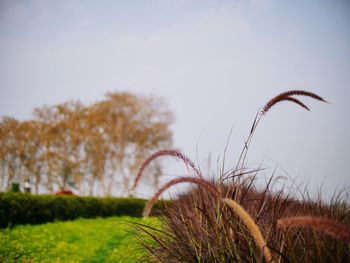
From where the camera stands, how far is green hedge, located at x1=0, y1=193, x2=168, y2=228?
10.6m

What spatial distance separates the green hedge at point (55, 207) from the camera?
10.6 meters

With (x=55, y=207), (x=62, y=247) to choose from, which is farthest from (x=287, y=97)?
(x=55, y=207)

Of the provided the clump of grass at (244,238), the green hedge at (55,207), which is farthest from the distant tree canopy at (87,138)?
the clump of grass at (244,238)

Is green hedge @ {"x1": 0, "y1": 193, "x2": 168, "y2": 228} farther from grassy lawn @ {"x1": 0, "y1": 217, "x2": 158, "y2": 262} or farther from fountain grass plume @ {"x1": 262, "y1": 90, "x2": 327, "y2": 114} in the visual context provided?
fountain grass plume @ {"x1": 262, "y1": 90, "x2": 327, "y2": 114}

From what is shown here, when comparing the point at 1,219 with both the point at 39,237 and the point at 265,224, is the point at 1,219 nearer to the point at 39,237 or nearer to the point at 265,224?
the point at 39,237

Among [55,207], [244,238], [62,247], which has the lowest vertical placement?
[62,247]

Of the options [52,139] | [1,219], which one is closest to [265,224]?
[1,219]

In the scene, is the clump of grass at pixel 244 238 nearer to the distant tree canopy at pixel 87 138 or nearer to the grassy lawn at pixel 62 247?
the grassy lawn at pixel 62 247

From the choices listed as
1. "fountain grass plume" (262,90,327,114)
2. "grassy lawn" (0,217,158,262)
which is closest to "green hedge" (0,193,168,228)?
"grassy lawn" (0,217,158,262)

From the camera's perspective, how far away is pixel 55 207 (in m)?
13.4

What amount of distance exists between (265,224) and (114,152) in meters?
26.3

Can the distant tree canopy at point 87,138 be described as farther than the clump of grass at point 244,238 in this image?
Yes

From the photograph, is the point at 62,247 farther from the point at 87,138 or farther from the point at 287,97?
the point at 87,138

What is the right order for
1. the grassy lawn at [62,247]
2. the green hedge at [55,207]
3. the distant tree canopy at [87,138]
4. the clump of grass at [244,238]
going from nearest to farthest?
the clump of grass at [244,238] → the grassy lawn at [62,247] → the green hedge at [55,207] → the distant tree canopy at [87,138]
